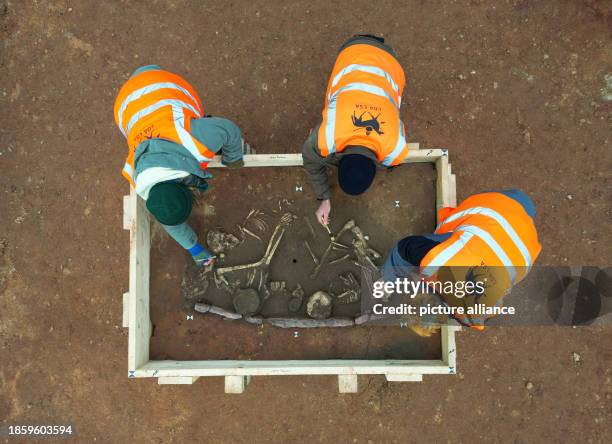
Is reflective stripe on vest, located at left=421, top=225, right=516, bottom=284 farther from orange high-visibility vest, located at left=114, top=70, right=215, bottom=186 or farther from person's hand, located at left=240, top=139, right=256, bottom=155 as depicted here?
person's hand, located at left=240, top=139, right=256, bottom=155

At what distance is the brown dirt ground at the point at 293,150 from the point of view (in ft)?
15.4

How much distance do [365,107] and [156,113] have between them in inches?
69.6

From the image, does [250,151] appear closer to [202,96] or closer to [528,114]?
[202,96]

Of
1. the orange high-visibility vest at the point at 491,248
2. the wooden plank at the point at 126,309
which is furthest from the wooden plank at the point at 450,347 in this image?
the wooden plank at the point at 126,309

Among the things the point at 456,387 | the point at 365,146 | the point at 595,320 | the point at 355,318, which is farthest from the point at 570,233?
the point at 365,146

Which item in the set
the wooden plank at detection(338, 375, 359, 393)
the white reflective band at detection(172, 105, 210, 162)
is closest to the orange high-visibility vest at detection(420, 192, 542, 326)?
the wooden plank at detection(338, 375, 359, 393)

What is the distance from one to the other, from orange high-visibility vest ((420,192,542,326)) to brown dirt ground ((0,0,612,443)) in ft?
6.30

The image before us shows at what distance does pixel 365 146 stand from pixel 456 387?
336cm

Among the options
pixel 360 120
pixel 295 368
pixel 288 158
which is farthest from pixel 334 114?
pixel 295 368

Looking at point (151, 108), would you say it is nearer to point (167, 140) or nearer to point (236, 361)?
point (167, 140)

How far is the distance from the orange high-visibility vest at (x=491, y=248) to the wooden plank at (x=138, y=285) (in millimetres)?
A: 2684

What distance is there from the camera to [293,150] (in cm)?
488

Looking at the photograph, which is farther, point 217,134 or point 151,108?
point 217,134

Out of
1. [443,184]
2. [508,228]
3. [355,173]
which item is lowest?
[508,228]
